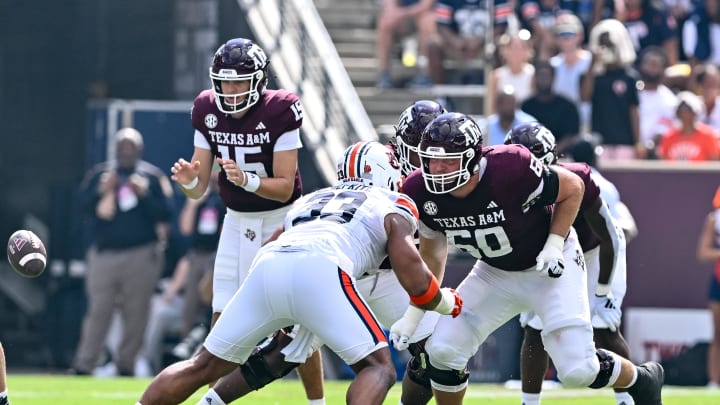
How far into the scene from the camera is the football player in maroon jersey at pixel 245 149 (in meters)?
8.03

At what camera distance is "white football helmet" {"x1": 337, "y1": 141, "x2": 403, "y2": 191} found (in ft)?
24.7

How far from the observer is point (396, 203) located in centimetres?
684

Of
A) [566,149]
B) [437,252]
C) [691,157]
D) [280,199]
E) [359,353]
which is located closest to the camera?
[359,353]

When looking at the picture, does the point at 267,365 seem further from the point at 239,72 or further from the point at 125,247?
the point at 125,247

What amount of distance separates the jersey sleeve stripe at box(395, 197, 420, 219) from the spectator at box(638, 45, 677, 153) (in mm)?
6944

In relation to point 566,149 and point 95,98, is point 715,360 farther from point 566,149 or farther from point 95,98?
point 95,98

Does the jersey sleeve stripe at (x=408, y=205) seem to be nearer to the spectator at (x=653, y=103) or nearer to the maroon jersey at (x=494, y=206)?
the maroon jersey at (x=494, y=206)

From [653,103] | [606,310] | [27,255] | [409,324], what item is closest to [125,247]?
[653,103]

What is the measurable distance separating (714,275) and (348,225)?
6.72m

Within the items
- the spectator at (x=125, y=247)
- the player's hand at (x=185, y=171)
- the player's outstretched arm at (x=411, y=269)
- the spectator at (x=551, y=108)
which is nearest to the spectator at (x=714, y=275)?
the spectator at (x=551, y=108)

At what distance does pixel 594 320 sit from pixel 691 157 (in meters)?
5.33

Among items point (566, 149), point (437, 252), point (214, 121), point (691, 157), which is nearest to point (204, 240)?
point (566, 149)

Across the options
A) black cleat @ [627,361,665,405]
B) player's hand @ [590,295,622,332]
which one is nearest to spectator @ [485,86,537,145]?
player's hand @ [590,295,622,332]

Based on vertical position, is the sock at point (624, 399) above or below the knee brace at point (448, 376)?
below
